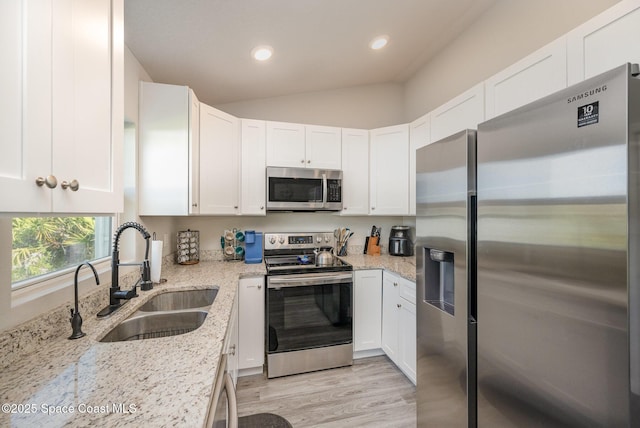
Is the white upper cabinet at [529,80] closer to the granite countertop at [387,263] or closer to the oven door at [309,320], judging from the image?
the granite countertop at [387,263]

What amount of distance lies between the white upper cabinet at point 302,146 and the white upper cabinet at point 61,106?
1.67 metres

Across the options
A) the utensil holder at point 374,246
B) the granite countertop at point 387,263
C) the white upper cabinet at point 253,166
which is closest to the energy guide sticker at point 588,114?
the granite countertop at point 387,263

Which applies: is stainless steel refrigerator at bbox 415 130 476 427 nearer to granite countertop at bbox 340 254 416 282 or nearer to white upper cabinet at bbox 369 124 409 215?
granite countertop at bbox 340 254 416 282

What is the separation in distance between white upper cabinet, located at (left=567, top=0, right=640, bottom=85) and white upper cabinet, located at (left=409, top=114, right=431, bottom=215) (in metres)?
1.15

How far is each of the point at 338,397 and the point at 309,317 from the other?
2.03 ft

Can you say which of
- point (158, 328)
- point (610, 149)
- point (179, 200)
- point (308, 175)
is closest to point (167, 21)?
point (179, 200)

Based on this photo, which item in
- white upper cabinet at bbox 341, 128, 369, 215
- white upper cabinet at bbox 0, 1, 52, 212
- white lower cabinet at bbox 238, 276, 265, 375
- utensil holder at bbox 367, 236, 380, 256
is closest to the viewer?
white upper cabinet at bbox 0, 1, 52, 212

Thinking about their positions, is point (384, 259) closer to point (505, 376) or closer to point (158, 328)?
point (505, 376)

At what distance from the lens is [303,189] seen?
2598 millimetres

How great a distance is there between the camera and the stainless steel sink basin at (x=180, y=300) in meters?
1.61

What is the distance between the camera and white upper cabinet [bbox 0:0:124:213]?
1.76 feet

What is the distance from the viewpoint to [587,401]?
0.80 meters

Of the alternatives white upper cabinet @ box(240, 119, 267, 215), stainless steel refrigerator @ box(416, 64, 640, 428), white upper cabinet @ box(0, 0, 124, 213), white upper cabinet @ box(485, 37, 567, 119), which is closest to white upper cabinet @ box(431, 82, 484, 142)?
white upper cabinet @ box(485, 37, 567, 119)

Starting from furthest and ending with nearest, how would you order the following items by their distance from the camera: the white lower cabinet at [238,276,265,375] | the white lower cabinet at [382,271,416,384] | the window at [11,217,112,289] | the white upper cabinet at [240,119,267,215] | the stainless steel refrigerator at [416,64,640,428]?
the white upper cabinet at [240,119,267,215] → the white lower cabinet at [238,276,265,375] → the white lower cabinet at [382,271,416,384] → the window at [11,217,112,289] → the stainless steel refrigerator at [416,64,640,428]
